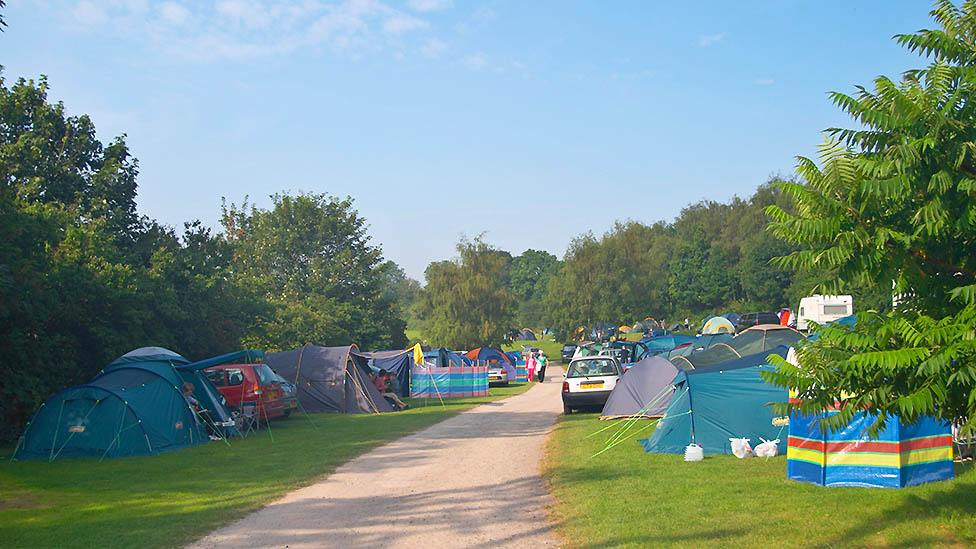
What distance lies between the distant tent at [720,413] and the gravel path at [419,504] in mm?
2385

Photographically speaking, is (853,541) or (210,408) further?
(210,408)

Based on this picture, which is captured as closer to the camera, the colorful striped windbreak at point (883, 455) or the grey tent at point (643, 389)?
the colorful striped windbreak at point (883, 455)

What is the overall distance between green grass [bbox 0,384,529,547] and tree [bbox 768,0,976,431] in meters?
6.61

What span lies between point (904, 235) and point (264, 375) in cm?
1899

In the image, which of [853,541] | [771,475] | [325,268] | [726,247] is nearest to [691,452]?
[771,475]

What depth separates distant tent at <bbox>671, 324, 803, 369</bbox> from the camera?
66.2ft

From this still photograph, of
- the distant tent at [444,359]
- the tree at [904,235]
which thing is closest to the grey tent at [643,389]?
the tree at [904,235]

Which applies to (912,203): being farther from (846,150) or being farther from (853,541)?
(853,541)

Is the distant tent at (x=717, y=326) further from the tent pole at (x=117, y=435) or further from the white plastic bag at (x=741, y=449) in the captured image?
the tent pole at (x=117, y=435)

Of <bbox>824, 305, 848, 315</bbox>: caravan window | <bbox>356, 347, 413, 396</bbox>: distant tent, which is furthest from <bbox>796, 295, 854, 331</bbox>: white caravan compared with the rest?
<bbox>356, 347, 413, 396</bbox>: distant tent

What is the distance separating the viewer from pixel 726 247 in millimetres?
89688

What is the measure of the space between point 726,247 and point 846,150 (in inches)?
3372

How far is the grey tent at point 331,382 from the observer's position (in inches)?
1038

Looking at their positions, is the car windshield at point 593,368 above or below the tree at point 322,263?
below
